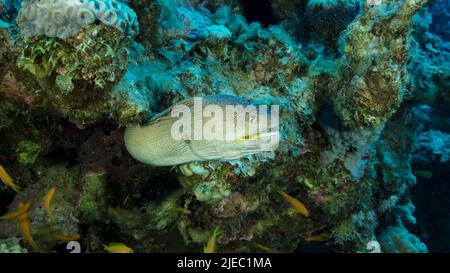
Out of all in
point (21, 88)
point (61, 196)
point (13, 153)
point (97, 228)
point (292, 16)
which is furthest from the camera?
point (292, 16)

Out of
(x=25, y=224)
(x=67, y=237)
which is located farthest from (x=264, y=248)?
(x=25, y=224)

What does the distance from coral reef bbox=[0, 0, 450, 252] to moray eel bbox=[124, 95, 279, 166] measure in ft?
0.07

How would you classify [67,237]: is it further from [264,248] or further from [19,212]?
[264,248]

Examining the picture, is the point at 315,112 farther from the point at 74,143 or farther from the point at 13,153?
the point at 13,153

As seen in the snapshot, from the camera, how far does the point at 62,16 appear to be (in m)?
2.16

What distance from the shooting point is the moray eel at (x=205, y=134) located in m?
1.95

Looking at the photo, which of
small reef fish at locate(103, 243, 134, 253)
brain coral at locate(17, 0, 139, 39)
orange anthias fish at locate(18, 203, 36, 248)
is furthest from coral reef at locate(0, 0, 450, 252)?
small reef fish at locate(103, 243, 134, 253)

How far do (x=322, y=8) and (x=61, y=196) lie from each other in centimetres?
427

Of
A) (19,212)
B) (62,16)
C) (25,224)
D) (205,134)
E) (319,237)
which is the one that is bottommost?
(319,237)

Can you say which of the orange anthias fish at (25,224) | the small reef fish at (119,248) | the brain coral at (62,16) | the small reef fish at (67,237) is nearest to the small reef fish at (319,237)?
the small reef fish at (119,248)

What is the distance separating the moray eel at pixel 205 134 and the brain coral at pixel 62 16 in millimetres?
810

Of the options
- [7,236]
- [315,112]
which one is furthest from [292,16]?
[7,236]

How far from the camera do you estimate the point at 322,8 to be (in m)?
4.64

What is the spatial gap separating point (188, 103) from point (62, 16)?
3.39 ft
